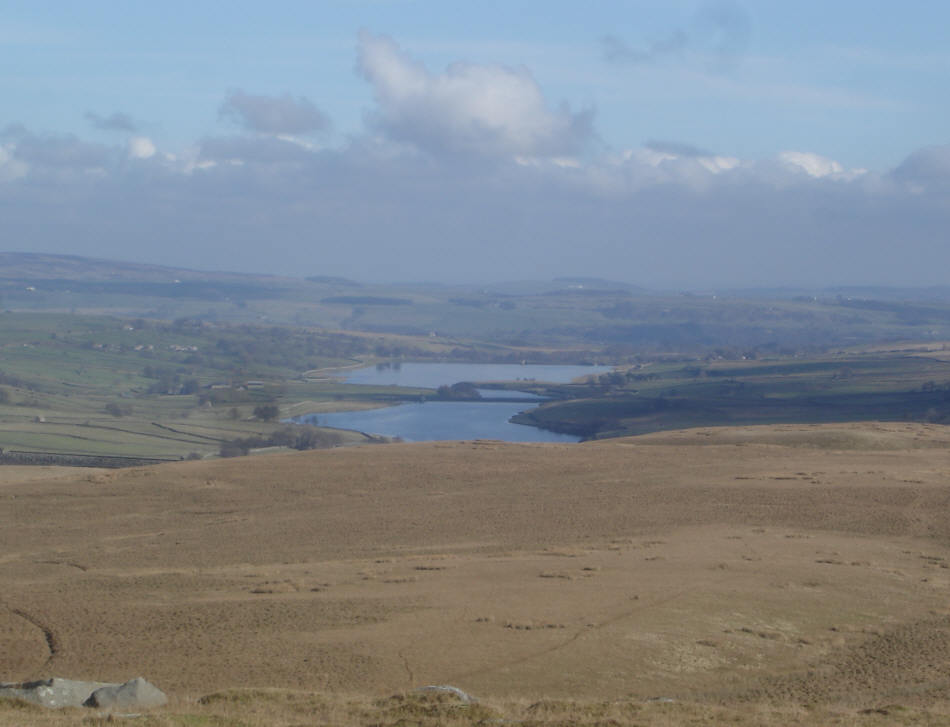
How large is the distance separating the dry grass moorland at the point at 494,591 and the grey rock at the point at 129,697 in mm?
466

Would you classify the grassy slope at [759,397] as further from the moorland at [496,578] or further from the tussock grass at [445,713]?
the tussock grass at [445,713]

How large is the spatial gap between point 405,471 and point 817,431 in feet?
77.2

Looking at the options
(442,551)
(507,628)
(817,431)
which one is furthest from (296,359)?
(507,628)

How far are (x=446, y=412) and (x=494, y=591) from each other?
75.9 metres

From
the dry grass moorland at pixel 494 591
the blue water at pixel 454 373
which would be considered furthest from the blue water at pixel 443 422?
the dry grass moorland at pixel 494 591

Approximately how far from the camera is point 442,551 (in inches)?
1162

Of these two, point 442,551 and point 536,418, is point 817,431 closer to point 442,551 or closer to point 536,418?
point 442,551

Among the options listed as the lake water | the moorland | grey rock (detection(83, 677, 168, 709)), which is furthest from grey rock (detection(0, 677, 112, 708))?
the lake water

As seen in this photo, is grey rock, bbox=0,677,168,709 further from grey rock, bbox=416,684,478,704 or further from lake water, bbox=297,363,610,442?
lake water, bbox=297,363,610,442

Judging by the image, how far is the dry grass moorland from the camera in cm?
1645

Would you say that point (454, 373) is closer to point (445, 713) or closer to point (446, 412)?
point (446, 412)

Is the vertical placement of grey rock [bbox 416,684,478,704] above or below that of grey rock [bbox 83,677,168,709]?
above

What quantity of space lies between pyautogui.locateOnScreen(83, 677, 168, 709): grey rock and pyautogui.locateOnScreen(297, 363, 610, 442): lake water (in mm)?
55521

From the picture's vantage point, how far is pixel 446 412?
99500 millimetres
